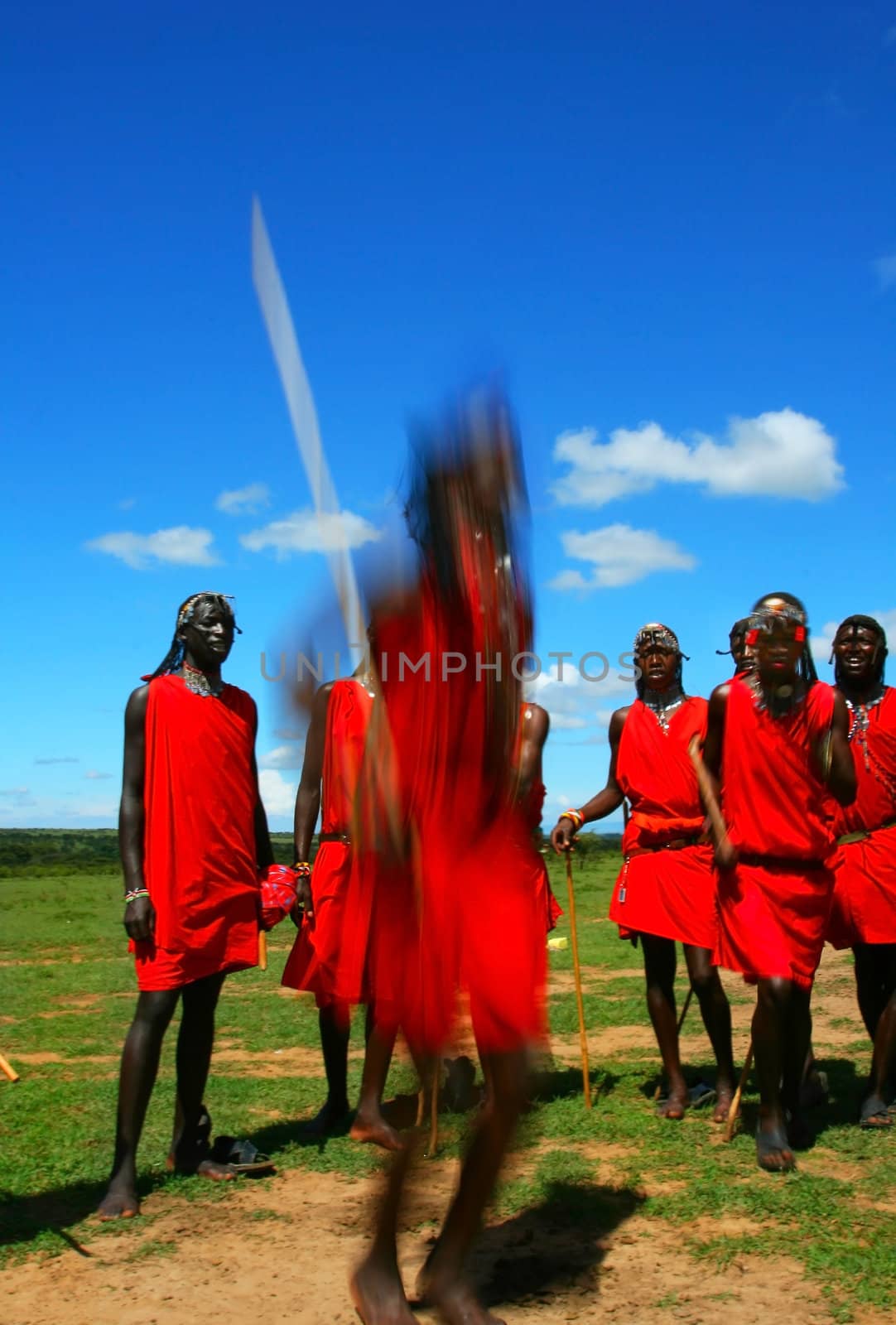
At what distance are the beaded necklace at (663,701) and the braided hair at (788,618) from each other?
91cm

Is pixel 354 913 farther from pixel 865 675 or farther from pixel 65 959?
pixel 65 959

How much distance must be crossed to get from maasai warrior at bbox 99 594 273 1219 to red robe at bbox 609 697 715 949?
2.07 metres

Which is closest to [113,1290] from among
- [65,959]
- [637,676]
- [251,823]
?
[251,823]

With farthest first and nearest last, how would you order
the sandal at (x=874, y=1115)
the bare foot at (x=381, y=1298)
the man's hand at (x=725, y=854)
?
the sandal at (x=874, y=1115)
the man's hand at (x=725, y=854)
the bare foot at (x=381, y=1298)

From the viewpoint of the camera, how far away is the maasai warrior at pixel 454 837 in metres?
3.45

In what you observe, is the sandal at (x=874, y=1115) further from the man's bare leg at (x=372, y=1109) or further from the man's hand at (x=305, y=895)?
the man's hand at (x=305, y=895)

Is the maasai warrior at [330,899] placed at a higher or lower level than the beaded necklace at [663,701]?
Answer: lower

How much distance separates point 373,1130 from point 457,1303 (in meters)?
2.06

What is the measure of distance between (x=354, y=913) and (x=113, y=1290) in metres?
1.48

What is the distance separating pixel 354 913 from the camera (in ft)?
11.9

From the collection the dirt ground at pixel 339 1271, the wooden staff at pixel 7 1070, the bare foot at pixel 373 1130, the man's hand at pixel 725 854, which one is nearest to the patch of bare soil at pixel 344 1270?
the dirt ground at pixel 339 1271

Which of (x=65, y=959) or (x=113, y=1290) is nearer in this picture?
(x=113, y=1290)

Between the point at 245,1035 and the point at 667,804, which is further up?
the point at 667,804

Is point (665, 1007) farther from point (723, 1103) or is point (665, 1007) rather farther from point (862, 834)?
point (862, 834)
